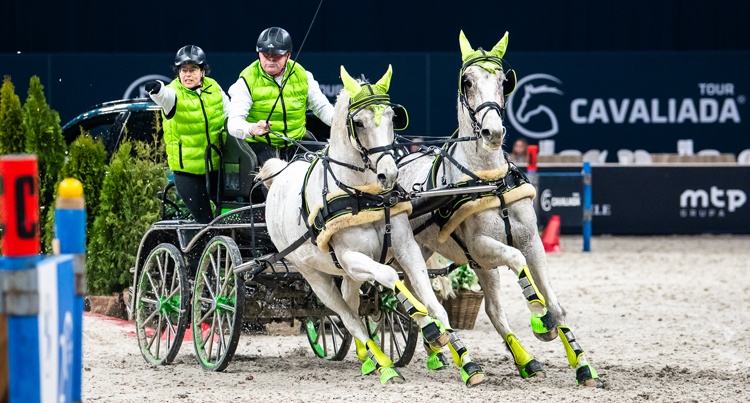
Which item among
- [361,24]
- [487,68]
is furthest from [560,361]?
[361,24]

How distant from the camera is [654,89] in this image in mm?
17219

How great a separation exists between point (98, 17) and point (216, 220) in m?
11.1

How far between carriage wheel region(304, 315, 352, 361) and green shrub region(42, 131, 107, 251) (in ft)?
7.95

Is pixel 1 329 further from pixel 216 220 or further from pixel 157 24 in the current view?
pixel 157 24

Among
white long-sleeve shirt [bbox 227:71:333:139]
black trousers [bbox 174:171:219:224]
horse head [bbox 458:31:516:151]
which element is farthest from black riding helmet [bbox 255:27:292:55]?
horse head [bbox 458:31:516:151]

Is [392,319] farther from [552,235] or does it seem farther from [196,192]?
[552,235]

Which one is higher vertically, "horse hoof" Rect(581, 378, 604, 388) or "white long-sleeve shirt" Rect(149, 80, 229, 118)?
"white long-sleeve shirt" Rect(149, 80, 229, 118)

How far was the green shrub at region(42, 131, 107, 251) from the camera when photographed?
920 cm

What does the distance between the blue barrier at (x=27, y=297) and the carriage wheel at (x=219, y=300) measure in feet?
10.8

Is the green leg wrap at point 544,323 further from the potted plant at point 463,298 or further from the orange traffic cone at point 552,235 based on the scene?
the orange traffic cone at point 552,235

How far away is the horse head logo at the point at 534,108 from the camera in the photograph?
17.0 m

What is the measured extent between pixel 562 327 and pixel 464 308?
269cm

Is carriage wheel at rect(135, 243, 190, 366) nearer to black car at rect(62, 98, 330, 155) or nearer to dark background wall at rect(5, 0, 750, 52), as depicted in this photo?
black car at rect(62, 98, 330, 155)

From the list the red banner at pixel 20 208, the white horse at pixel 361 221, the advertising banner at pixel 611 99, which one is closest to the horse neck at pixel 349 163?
the white horse at pixel 361 221
